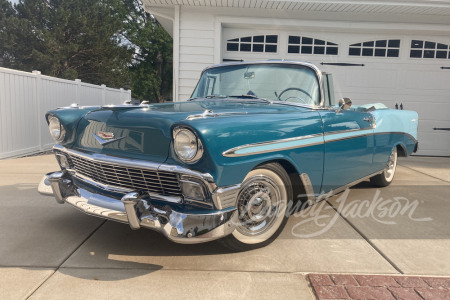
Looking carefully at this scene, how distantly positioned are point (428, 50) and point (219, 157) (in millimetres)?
7747

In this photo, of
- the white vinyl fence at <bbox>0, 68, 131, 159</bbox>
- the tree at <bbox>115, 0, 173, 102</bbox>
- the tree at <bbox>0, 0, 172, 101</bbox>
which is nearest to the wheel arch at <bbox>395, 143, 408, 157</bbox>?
the white vinyl fence at <bbox>0, 68, 131, 159</bbox>

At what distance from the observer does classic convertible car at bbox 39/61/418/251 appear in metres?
2.23

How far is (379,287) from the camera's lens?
2217mm

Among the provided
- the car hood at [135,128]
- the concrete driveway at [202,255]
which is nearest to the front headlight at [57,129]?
the car hood at [135,128]

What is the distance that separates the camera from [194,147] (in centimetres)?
219

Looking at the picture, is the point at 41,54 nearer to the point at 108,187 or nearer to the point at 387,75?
the point at 387,75

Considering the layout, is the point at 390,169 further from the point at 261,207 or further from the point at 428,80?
the point at 428,80

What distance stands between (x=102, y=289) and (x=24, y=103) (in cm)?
636

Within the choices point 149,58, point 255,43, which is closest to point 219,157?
point 255,43

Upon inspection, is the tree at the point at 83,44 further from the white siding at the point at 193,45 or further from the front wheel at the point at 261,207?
the front wheel at the point at 261,207

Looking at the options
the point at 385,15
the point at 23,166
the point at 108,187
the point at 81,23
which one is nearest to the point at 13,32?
the point at 81,23

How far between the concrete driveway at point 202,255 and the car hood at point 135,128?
0.78 metres

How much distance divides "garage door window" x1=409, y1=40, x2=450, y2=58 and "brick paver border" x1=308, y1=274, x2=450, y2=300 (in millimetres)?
6976

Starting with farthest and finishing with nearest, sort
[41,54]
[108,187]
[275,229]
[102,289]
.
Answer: [41,54] < [275,229] < [108,187] < [102,289]
